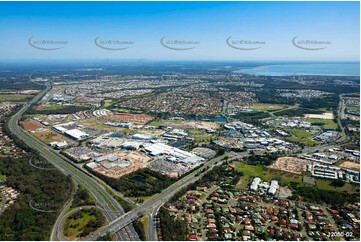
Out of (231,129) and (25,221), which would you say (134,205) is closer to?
(25,221)

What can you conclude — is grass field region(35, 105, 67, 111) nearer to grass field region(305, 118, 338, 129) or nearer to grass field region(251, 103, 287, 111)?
grass field region(251, 103, 287, 111)

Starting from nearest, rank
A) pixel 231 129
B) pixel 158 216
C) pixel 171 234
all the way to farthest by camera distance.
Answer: pixel 171 234, pixel 158 216, pixel 231 129

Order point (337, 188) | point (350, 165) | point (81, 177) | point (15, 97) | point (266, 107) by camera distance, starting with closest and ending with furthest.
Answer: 1. point (337, 188)
2. point (81, 177)
3. point (350, 165)
4. point (266, 107)
5. point (15, 97)

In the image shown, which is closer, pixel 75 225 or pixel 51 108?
pixel 75 225

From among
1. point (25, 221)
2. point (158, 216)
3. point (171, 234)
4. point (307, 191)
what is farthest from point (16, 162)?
point (307, 191)

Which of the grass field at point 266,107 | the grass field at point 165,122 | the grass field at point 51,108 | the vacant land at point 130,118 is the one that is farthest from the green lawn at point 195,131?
the grass field at point 51,108

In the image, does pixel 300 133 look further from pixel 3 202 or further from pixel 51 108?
pixel 51 108

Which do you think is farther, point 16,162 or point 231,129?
point 231,129

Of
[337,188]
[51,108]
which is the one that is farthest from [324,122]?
[51,108]
